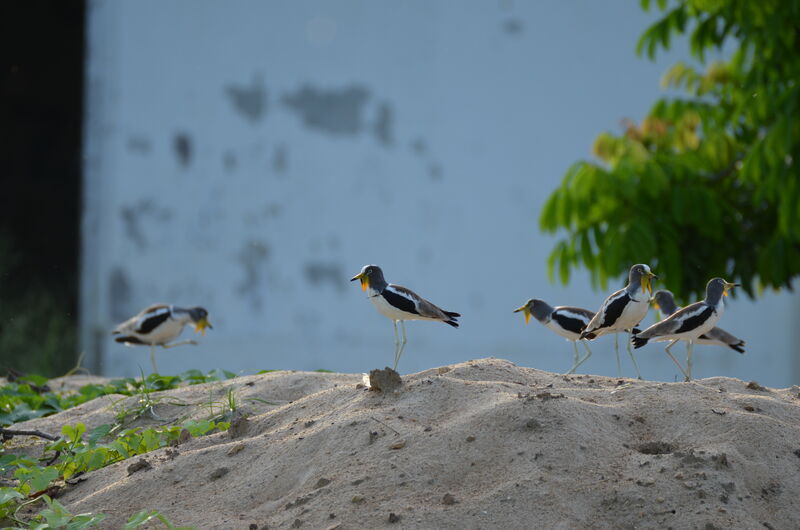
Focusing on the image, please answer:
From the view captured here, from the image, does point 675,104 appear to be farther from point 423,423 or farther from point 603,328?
point 423,423

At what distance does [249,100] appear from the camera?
1105cm

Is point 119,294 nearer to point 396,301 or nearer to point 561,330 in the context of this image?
point 561,330

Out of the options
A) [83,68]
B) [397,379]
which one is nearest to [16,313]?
[83,68]

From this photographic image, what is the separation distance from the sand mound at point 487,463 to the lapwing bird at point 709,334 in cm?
85

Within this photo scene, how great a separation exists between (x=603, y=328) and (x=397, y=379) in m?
1.09

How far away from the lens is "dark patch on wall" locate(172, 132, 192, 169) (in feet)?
35.5

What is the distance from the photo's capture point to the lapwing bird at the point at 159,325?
21.0ft

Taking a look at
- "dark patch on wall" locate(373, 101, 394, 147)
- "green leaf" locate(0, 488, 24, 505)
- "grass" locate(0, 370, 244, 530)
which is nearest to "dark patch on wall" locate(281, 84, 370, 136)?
"dark patch on wall" locate(373, 101, 394, 147)

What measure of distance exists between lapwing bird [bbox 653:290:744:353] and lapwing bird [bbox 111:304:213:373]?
9.99 ft

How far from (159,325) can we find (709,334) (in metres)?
3.45

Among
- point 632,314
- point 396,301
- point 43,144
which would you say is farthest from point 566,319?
point 43,144

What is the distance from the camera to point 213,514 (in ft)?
10.6

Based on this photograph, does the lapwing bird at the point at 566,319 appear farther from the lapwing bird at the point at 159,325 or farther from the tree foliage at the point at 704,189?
the lapwing bird at the point at 159,325

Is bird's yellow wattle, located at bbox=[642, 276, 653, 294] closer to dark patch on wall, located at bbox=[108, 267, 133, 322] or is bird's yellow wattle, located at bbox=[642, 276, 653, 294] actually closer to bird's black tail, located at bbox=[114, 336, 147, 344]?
bird's black tail, located at bbox=[114, 336, 147, 344]
